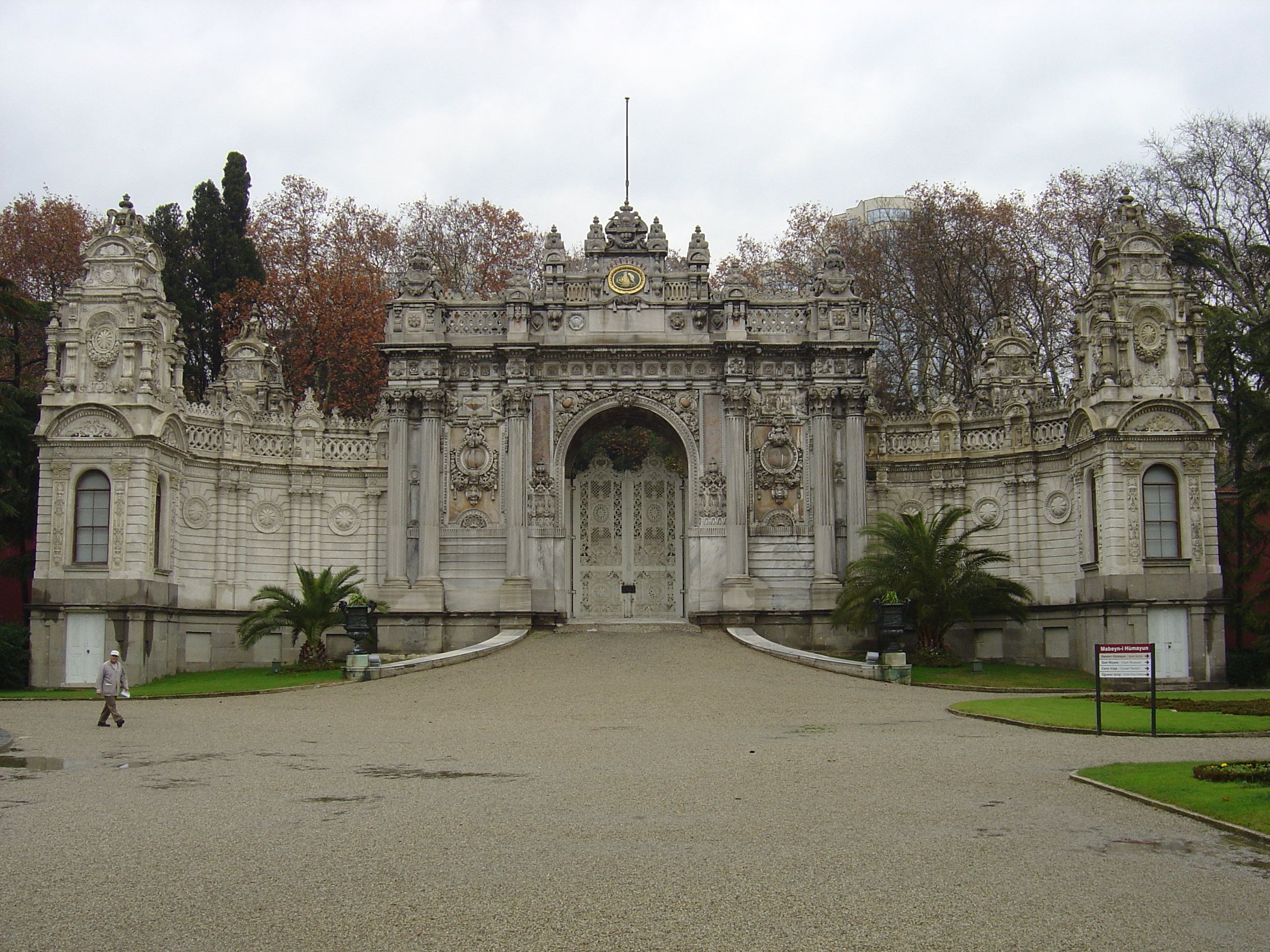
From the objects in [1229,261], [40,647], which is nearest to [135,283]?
[40,647]

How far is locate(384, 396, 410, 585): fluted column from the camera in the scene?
33.6 meters

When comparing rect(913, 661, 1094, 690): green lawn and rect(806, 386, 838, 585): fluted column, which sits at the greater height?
rect(806, 386, 838, 585): fluted column

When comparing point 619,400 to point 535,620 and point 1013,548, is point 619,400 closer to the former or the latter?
point 535,620

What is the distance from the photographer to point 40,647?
94.8ft

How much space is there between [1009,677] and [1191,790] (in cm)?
1686

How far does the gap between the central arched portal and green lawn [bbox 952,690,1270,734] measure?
13336 millimetres

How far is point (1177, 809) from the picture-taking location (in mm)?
11859

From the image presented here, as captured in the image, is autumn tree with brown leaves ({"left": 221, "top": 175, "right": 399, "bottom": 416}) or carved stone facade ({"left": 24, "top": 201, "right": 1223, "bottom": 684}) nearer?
carved stone facade ({"left": 24, "top": 201, "right": 1223, "bottom": 684})

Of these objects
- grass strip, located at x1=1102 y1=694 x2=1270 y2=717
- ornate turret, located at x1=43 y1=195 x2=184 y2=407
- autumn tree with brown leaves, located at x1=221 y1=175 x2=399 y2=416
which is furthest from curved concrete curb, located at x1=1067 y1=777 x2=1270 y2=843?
autumn tree with brown leaves, located at x1=221 y1=175 x2=399 y2=416

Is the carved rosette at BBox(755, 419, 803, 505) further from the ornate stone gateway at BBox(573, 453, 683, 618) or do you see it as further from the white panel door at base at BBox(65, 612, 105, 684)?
the white panel door at base at BBox(65, 612, 105, 684)

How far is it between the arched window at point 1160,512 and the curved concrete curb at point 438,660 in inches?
616

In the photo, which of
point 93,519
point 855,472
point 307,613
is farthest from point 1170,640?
point 93,519

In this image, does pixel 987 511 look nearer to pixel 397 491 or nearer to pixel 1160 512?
pixel 1160 512

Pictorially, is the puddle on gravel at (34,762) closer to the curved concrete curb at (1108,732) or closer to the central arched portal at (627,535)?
the curved concrete curb at (1108,732)
